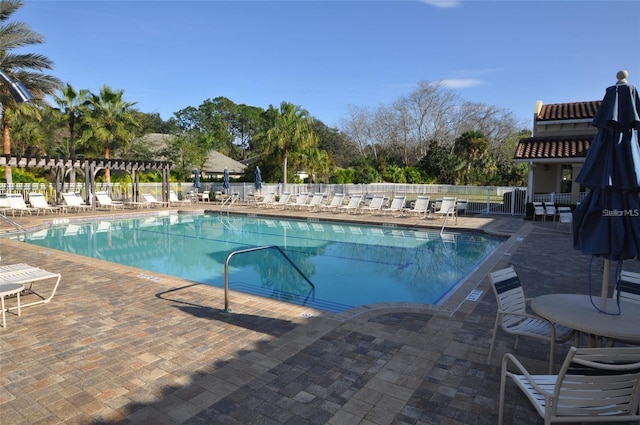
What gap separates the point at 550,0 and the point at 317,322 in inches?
490

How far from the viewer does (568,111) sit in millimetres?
18438

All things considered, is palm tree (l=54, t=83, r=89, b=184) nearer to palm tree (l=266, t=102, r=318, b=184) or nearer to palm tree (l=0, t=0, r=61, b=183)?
palm tree (l=0, t=0, r=61, b=183)

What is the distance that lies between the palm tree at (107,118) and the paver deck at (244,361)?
2346 centimetres

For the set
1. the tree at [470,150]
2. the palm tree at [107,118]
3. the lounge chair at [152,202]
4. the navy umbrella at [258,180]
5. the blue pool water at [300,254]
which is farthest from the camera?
the tree at [470,150]

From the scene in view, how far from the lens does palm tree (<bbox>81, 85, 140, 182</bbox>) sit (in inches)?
1033

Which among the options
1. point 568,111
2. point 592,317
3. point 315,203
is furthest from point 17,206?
point 568,111

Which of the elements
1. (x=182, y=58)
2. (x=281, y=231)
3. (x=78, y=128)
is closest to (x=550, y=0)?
(x=281, y=231)

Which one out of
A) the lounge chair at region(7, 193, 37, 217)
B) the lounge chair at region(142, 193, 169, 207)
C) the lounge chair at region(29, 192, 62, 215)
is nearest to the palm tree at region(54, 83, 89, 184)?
the lounge chair at region(142, 193, 169, 207)

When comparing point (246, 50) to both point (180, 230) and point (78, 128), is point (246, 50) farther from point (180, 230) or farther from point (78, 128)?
point (180, 230)

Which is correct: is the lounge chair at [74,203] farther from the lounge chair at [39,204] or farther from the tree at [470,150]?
the tree at [470,150]

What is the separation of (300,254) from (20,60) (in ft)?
56.8

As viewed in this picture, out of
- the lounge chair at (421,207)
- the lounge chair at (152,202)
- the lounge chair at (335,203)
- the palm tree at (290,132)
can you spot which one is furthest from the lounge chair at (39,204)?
the lounge chair at (421,207)

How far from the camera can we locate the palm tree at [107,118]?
2623 cm

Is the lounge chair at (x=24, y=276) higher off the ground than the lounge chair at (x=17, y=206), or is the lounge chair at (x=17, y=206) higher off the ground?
the lounge chair at (x=17, y=206)
